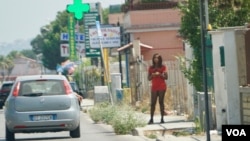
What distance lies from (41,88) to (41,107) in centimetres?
57

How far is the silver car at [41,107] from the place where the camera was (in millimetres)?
21250

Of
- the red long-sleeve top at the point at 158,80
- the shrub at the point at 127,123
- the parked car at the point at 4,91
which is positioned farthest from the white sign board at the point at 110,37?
the parked car at the point at 4,91

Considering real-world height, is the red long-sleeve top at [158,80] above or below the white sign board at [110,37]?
below

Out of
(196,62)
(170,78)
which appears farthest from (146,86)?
(196,62)

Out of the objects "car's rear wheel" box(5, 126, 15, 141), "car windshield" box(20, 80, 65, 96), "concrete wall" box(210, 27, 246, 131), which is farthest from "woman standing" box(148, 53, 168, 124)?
"concrete wall" box(210, 27, 246, 131)

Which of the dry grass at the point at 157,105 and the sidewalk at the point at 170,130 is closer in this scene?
the sidewalk at the point at 170,130

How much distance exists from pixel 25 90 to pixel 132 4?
31.3 m

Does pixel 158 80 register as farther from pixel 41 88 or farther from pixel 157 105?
pixel 157 105

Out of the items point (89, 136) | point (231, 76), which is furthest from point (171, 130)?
point (231, 76)

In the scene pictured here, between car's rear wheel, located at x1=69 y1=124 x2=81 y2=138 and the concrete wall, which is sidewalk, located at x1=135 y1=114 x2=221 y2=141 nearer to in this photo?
the concrete wall

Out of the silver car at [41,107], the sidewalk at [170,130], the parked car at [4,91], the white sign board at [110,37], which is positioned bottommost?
the parked car at [4,91]
